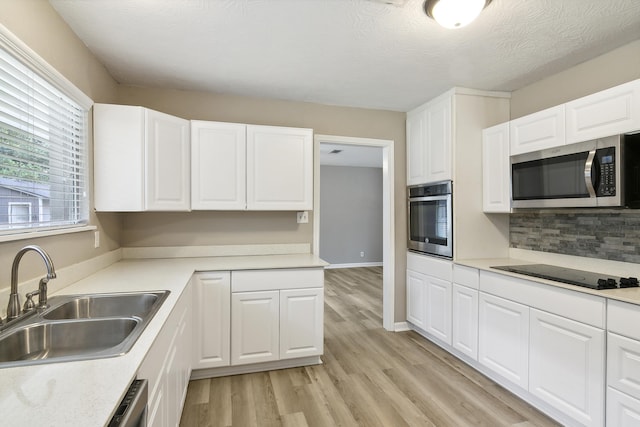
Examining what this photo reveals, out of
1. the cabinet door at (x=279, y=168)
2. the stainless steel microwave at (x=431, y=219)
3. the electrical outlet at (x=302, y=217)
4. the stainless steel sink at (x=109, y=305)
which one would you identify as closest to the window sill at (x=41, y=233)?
the stainless steel sink at (x=109, y=305)

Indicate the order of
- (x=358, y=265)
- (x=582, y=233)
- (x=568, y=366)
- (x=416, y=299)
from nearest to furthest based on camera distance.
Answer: (x=568, y=366) < (x=582, y=233) < (x=416, y=299) < (x=358, y=265)

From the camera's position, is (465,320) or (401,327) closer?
(465,320)

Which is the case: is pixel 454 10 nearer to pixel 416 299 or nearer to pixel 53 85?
pixel 53 85

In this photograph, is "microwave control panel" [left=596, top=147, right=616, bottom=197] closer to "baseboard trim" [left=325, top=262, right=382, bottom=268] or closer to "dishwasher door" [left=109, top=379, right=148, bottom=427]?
"dishwasher door" [left=109, top=379, right=148, bottom=427]

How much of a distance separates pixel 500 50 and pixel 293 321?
8.23 feet

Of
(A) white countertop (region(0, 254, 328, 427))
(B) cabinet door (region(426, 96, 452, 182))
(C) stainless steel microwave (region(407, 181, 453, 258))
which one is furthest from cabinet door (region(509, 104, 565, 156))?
(A) white countertop (region(0, 254, 328, 427))

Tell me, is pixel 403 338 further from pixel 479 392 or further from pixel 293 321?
pixel 293 321

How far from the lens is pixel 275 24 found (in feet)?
6.18

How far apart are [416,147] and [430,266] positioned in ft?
4.07

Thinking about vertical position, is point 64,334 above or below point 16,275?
below

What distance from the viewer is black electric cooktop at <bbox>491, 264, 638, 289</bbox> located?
5.90 ft

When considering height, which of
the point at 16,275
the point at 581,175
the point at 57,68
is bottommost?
the point at 16,275

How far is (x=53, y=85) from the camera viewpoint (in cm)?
167

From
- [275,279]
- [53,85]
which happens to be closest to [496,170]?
[275,279]
